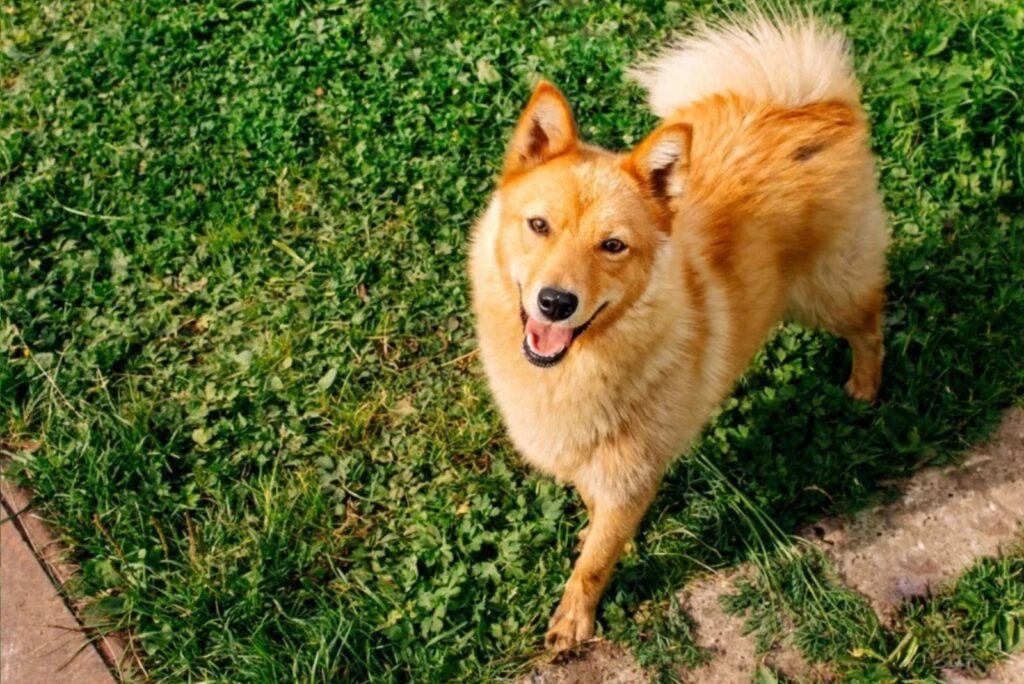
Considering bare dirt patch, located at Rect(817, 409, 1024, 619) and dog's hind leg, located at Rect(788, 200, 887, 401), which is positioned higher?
dog's hind leg, located at Rect(788, 200, 887, 401)

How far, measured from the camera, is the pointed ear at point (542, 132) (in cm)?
267

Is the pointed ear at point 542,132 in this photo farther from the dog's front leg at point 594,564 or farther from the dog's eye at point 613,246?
the dog's front leg at point 594,564

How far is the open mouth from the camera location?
262cm

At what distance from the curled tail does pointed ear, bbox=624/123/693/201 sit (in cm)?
90

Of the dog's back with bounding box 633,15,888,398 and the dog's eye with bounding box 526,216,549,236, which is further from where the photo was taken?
the dog's back with bounding box 633,15,888,398

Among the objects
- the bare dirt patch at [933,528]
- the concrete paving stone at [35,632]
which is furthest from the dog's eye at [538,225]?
the concrete paving stone at [35,632]

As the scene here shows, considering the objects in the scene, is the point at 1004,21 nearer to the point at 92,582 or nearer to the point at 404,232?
the point at 404,232

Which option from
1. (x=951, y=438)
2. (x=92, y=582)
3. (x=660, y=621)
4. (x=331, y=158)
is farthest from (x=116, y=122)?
(x=951, y=438)

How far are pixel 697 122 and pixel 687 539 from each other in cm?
167

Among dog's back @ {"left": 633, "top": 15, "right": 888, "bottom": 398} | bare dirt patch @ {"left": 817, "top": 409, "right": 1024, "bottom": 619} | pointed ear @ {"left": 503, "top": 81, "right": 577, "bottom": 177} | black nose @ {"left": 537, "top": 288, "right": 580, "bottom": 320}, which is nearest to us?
black nose @ {"left": 537, "top": 288, "right": 580, "bottom": 320}

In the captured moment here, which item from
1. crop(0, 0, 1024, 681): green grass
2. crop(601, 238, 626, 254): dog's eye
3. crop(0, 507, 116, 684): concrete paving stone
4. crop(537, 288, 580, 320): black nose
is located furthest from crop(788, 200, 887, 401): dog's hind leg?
crop(0, 507, 116, 684): concrete paving stone

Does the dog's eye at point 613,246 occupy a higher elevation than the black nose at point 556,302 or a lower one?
higher

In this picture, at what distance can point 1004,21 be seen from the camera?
175 inches

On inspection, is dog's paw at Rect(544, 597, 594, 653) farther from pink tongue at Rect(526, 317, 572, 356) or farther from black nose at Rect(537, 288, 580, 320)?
black nose at Rect(537, 288, 580, 320)
